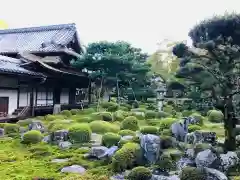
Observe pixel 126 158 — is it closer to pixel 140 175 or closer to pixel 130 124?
pixel 140 175

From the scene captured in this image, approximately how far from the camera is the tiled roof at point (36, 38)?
28.2 meters

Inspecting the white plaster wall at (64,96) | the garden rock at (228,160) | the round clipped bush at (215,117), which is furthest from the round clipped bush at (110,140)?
the white plaster wall at (64,96)

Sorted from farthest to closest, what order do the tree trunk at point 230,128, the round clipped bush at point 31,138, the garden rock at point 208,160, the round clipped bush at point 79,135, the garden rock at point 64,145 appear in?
the round clipped bush at point 31,138
the round clipped bush at point 79,135
the garden rock at point 64,145
the tree trunk at point 230,128
the garden rock at point 208,160

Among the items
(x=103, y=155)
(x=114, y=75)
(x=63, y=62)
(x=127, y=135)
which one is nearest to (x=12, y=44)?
(x=63, y=62)

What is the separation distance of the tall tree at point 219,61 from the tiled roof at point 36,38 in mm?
18338

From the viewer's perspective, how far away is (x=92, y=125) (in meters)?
16.1

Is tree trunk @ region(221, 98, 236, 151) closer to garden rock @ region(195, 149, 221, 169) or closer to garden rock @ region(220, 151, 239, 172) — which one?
garden rock @ region(220, 151, 239, 172)

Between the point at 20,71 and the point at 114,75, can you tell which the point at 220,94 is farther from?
the point at 114,75

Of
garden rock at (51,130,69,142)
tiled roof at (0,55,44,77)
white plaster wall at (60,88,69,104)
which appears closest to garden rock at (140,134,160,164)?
garden rock at (51,130,69,142)

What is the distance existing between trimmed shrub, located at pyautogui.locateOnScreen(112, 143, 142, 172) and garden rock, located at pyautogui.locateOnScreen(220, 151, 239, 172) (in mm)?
2618

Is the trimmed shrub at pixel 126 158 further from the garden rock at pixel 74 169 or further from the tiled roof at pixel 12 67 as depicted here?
the tiled roof at pixel 12 67

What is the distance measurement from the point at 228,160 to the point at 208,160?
0.93 metres

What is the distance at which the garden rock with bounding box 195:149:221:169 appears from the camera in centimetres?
895

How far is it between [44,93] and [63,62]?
Result: 3656 mm
